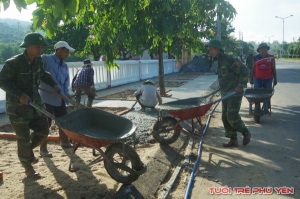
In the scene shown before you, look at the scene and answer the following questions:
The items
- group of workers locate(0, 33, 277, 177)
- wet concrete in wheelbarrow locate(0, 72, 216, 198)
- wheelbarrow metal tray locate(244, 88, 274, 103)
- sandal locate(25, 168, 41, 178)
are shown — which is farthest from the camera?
wheelbarrow metal tray locate(244, 88, 274, 103)

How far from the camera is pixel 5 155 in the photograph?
18.1ft

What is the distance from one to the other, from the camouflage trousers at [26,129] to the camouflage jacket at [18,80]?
9 cm

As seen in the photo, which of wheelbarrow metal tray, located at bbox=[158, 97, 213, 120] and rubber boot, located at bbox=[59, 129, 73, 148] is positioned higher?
wheelbarrow metal tray, located at bbox=[158, 97, 213, 120]

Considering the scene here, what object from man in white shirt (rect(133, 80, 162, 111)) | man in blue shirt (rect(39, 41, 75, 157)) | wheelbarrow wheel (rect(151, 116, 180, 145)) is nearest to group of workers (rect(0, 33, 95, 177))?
man in blue shirt (rect(39, 41, 75, 157))

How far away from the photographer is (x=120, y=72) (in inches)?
727

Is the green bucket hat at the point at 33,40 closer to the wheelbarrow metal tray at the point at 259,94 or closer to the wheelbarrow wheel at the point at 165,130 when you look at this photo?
the wheelbarrow wheel at the point at 165,130

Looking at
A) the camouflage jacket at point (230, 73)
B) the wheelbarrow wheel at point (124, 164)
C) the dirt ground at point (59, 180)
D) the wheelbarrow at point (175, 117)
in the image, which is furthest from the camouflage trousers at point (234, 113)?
the wheelbarrow wheel at point (124, 164)

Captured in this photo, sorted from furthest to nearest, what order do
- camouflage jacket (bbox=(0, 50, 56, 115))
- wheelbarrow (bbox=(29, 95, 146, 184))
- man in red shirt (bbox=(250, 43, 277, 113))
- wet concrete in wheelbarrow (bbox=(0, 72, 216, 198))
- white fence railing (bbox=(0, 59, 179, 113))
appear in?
white fence railing (bbox=(0, 59, 179, 113))
man in red shirt (bbox=(250, 43, 277, 113))
camouflage jacket (bbox=(0, 50, 56, 115))
wet concrete in wheelbarrow (bbox=(0, 72, 216, 198))
wheelbarrow (bbox=(29, 95, 146, 184))

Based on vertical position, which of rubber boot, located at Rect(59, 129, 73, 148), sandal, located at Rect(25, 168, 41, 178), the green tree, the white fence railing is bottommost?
sandal, located at Rect(25, 168, 41, 178)

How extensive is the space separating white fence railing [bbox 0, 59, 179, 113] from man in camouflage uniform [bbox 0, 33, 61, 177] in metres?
5.69

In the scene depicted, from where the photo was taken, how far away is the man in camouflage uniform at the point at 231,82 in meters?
5.80

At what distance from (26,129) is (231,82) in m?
3.49

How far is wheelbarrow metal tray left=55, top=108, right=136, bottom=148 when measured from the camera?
4.26 metres

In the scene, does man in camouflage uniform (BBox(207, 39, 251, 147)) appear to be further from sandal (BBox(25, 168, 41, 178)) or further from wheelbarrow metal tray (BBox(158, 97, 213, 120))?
sandal (BBox(25, 168, 41, 178))
